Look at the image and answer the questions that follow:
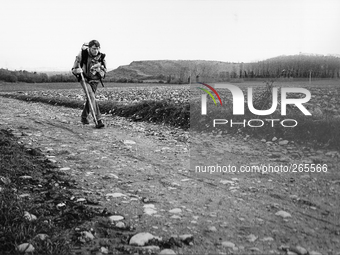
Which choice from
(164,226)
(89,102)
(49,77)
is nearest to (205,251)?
(164,226)

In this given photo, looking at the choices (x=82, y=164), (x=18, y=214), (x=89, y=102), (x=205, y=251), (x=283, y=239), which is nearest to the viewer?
(x=205, y=251)

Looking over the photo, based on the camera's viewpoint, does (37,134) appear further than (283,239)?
Yes

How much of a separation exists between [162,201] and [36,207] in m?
1.46

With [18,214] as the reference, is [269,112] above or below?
above

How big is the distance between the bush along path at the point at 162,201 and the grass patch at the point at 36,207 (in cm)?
1

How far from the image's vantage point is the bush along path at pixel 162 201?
9.73ft

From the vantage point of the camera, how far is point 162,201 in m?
4.03

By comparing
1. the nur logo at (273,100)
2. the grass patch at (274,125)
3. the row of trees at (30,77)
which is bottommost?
the grass patch at (274,125)

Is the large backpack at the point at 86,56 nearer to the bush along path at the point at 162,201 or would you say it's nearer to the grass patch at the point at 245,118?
the grass patch at the point at 245,118

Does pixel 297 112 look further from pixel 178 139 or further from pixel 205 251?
pixel 205 251

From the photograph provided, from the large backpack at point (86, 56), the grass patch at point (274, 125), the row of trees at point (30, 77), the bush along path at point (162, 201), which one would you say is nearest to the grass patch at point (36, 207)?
the bush along path at point (162, 201)

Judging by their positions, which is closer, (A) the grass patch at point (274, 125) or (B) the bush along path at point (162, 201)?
(B) the bush along path at point (162, 201)

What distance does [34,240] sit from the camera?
289 centimetres

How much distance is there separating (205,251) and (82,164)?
333 cm
